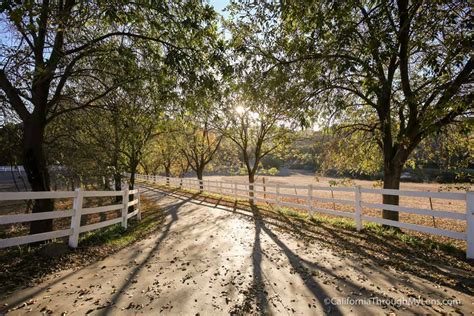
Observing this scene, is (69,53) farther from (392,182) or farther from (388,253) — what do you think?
(392,182)

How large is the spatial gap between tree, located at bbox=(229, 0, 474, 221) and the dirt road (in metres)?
3.19

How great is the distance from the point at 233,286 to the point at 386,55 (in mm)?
4494

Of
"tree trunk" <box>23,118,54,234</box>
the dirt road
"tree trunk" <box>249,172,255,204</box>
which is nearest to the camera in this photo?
the dirt road

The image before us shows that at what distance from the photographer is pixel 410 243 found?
21.0ft

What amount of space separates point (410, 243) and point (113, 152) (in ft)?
29.6

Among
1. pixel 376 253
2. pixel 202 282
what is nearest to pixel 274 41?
pixel 376 253

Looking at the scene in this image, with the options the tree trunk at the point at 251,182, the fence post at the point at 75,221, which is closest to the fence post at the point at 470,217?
the fence post at the point at 75,221

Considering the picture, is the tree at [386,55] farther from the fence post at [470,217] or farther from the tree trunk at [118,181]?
A: the tree trunk at [118,181]

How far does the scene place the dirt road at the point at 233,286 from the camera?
3.32m

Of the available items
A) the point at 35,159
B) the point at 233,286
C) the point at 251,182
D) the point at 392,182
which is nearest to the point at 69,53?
the point at 35,159

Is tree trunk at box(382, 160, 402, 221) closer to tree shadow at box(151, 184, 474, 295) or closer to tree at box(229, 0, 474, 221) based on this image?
tree at box(229, 0, 474, 221)

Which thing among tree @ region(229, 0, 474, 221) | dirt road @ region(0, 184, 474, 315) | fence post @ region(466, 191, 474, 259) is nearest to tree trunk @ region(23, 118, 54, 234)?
dirt road @ region(0, 184, 474, 315)

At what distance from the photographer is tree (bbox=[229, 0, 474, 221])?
4.82m

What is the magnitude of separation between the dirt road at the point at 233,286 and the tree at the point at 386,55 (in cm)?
319
